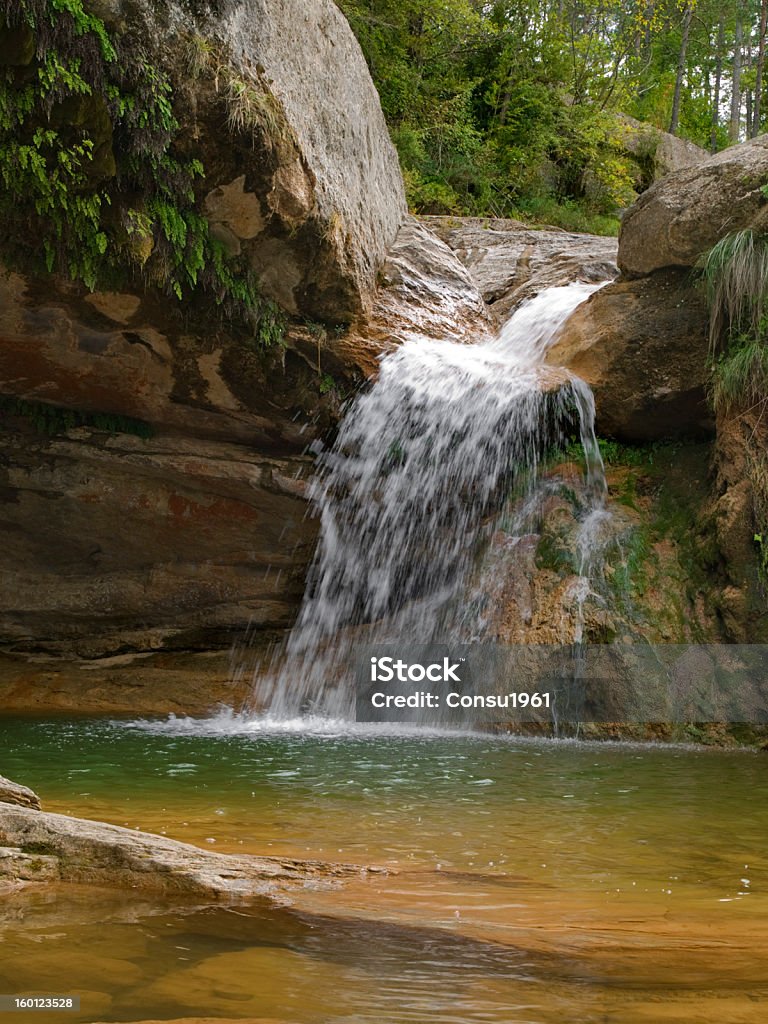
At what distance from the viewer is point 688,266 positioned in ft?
26.6

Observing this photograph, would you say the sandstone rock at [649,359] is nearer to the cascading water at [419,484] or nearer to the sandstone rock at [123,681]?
the cascading water at [419,484]

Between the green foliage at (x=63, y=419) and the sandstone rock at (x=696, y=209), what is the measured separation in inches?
189

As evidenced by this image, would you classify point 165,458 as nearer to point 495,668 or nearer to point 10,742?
point 10,742

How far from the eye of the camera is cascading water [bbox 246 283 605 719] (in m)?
8.20

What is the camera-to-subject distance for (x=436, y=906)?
8.45 ft

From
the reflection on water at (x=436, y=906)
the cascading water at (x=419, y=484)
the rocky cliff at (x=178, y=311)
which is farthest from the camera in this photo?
the cascading water at (x=419, y=484)

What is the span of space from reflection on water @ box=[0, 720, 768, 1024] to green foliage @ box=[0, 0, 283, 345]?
11.6 feet

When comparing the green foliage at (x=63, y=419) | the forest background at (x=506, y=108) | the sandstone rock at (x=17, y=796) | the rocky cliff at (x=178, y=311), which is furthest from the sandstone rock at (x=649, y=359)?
the forest background at (x=506, y=108)

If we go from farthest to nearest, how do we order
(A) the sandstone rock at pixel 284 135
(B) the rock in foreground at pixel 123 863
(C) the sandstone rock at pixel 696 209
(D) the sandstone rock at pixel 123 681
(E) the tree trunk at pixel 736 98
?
1. (E) the tree trunk at pixel 736 98
2. (D) the sandstone rock at pixel 123 681
3. (C) the sandstone rock at pixel 696 209
4. (A) the sandstone rock at pixel 284 135
5. (B) the rock in foreground at pixel 123 863

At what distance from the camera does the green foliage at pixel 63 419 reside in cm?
845

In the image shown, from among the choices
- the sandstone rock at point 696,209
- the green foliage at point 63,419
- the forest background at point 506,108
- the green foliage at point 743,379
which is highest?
the forest background at point 506,108

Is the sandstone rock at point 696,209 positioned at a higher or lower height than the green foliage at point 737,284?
higher

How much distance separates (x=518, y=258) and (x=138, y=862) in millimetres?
10288

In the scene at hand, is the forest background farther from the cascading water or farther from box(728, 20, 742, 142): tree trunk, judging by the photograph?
the cascading water
